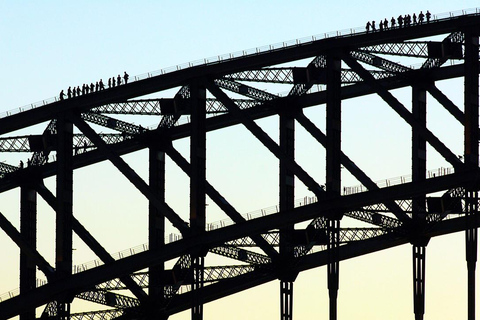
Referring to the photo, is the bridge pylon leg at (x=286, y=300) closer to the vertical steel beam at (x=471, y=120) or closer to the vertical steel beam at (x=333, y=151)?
the vertical steel beam at (x=333, y=151)

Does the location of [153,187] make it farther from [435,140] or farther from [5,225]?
[435,140]

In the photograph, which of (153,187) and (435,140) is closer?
(435,140)

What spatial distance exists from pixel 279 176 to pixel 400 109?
13.6m

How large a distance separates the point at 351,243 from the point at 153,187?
604 inches

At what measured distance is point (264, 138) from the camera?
134 metres

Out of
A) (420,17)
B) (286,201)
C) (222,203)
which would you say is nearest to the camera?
(420,17)

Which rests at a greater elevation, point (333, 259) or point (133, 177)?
point (133, 177)

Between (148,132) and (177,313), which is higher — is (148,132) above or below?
above

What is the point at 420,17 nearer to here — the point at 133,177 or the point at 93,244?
the point at 133,177

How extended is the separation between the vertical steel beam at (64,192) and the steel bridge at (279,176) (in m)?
0.07

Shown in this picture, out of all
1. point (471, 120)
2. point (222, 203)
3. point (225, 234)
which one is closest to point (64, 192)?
point (222, 203)

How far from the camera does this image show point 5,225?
140375 millimetres

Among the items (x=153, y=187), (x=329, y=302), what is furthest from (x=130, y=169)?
(x=329, y=302)

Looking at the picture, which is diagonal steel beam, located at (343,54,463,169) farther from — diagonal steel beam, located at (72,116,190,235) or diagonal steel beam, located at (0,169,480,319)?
diagonal steel beam, located at (72,116,190,235)
